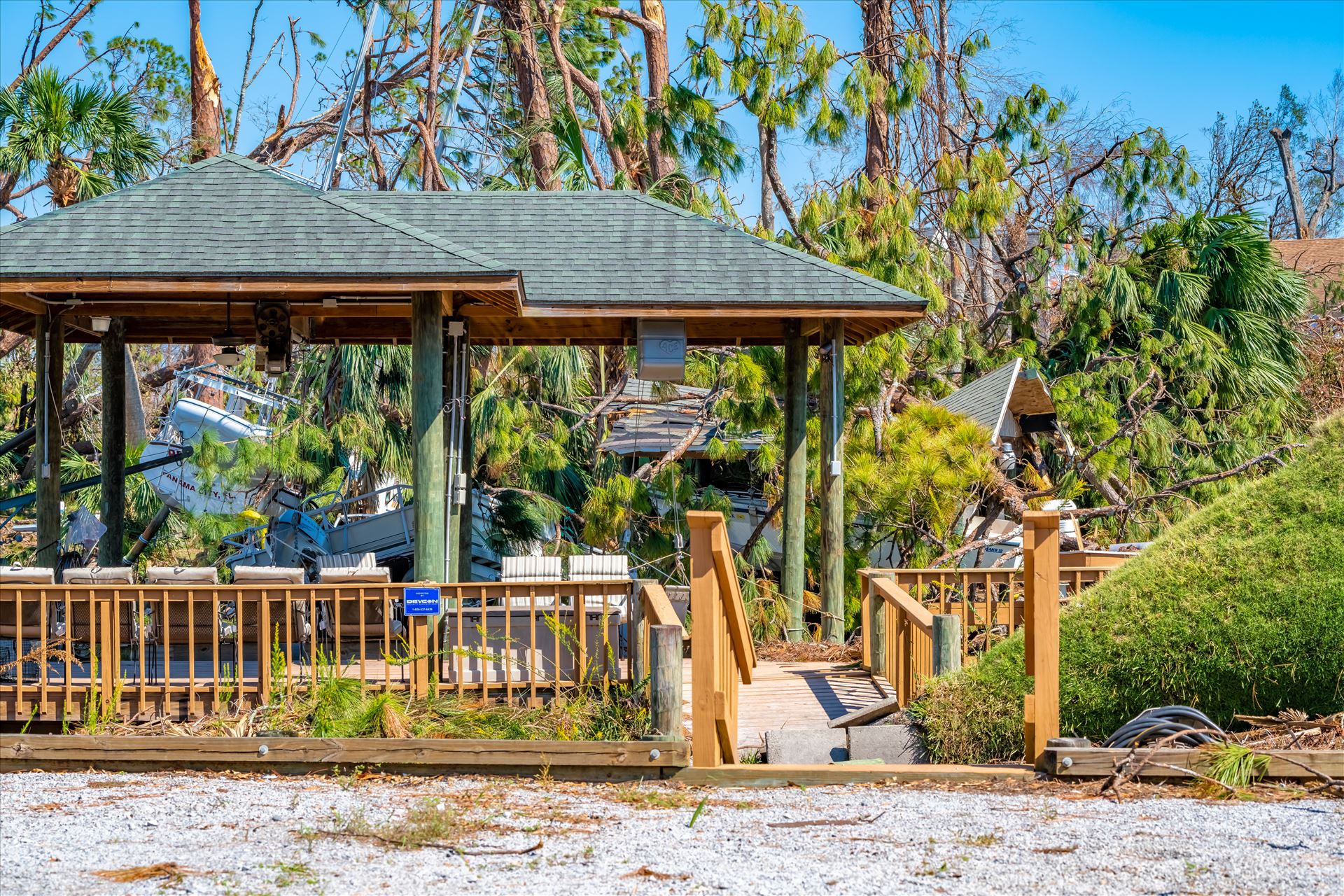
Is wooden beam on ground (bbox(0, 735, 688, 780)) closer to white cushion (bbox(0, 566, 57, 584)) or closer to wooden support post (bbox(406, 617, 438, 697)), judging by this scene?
wooden support post (bbox(406, 617, 438, 697))

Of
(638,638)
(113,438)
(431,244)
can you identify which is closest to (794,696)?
(638,638)

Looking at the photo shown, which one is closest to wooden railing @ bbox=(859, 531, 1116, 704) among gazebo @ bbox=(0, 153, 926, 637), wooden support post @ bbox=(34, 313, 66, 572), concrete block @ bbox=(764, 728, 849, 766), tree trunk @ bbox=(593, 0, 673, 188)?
concrete block @ bbox=(764, 728, 849, 766)

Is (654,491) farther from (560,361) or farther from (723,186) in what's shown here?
(723,186)

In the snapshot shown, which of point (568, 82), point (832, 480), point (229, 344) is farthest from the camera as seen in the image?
point (568, 82)

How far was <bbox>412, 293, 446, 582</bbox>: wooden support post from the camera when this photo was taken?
9.63m

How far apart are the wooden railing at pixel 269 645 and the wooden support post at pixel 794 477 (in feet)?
9.76

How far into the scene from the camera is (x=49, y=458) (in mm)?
10812

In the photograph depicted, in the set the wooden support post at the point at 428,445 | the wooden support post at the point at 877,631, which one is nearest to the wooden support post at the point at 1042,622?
the wooden support post at the point at 877,631

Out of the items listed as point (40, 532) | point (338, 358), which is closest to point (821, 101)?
point (338, 358)

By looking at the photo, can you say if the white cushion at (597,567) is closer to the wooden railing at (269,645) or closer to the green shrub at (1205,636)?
the wooden railing at (269,645)

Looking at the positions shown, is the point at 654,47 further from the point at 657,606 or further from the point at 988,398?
the point at 657,606

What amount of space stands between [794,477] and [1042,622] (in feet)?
17.0

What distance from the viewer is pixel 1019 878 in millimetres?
4863

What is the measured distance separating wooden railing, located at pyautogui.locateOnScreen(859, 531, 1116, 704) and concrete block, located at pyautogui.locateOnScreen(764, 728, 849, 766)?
29.8 inches
